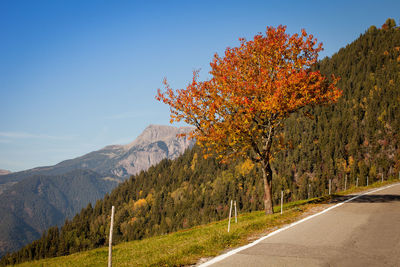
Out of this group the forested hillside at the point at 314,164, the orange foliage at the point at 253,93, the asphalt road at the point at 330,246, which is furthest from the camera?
the forested hillside at the point at 314,164

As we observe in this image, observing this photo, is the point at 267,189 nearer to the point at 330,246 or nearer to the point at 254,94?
the point at 254,94

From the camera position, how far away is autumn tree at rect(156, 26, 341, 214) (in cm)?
1783

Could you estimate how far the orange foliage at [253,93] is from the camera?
17.8 meters

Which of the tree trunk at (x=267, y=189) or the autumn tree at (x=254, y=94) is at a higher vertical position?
the autumn tree at (x=254, y=94)

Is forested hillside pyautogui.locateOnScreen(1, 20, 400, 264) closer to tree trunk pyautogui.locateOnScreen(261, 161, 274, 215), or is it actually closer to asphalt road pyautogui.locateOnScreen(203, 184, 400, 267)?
tree trunk pyautogui.locateOnScreen(261, 161, 274, 215)

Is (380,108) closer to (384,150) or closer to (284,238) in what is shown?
(384,150)

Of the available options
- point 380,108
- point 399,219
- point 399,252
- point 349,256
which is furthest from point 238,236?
point 380,108

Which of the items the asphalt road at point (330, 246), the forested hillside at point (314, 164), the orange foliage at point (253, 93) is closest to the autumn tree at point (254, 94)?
the orange foliage at point (253, 93)

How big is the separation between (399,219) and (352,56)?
704 ft

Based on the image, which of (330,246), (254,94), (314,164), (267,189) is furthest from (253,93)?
(314,164)

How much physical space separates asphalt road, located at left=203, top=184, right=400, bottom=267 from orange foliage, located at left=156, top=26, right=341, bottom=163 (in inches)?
312

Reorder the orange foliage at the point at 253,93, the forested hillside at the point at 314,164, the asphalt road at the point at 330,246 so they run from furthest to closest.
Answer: the forested hillside at the point at 314,164 < the orange foliage at the point at 253,93 < the asphalt road at the point at 330,246

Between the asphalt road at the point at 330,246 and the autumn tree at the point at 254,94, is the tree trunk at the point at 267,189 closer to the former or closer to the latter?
the autumn tree at the point at 254,94

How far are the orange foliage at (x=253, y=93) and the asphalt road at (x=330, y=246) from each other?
793 centimetres
